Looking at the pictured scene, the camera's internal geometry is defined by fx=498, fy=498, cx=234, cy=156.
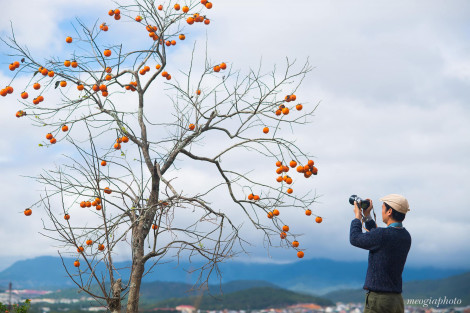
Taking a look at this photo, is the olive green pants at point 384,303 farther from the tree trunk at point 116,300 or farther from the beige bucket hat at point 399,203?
the tree trunk at point 116,300

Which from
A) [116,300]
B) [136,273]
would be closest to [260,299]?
[136,273]

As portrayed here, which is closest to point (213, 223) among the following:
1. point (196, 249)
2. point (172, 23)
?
point (196, 249)

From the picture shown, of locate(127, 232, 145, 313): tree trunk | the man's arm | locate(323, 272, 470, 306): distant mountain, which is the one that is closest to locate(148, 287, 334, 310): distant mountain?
locate(323, 272, 470, 306): distant mountain

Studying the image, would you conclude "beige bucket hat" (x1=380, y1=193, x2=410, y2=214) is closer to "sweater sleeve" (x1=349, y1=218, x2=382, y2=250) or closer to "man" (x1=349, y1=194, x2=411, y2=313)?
"man" (x1=349, y1=194, x2=411, y2=313)

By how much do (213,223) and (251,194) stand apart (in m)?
0.50

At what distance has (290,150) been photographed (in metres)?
5.05

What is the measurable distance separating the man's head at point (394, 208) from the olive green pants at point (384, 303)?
509 mm

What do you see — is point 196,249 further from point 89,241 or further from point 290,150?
point 290,150

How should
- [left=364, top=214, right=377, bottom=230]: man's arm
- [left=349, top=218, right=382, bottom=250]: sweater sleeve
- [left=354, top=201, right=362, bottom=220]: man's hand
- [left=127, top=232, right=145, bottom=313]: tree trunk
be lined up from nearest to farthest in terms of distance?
1. [left=349, top=218, right=382, bottom=250]: sweater sleeve
2. [left=354, top=201, right=362, bottom=220]: man's hand
3. [left=364, top=214, right=377, bottom=230]: man's arm
4. [left=127, top=232, right=145, bottom=313]: tree trunk

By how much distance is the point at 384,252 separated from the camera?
3.43 meters

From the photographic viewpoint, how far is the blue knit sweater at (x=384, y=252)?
342 centimetres

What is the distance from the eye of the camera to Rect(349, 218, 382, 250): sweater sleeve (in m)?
3.41

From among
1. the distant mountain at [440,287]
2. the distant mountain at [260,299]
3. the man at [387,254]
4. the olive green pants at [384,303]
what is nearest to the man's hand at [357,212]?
the man at [387,254]

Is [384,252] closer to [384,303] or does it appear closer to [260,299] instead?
[384,303]
